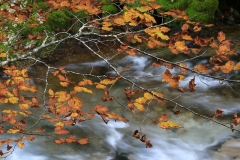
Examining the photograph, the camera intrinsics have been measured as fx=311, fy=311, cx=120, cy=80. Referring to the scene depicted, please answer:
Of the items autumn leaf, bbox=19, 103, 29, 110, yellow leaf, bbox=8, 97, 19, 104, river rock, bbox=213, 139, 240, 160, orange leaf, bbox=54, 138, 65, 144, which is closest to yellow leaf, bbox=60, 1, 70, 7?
yellow leaf, bbox=8, 97, 19, 104

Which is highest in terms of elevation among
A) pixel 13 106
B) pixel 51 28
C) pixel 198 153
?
pixel 51 28

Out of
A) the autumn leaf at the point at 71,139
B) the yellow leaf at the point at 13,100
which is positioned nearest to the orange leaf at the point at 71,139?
the autumn leaf at the point at 71,139

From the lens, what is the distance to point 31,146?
4.55 metres

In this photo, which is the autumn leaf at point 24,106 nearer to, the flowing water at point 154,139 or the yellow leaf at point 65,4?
the flowing water at point 154,139

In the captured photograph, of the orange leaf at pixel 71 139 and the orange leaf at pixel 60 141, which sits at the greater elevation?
the orange leaf at pixel 60 141

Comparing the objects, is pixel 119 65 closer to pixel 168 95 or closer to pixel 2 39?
pixel 168 95

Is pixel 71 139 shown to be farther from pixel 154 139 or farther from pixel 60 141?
pixel 154 139

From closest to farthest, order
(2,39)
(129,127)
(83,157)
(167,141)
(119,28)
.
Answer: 1. (83,157)
2. (167,141)
3. (129,127)
4. (2,39)
5. (119,28)

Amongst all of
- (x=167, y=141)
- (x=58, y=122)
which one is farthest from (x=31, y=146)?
(x=167, y=141)

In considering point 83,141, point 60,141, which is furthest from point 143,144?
point 60,141

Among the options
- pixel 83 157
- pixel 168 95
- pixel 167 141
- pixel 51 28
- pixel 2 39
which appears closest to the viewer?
pixel 83 157

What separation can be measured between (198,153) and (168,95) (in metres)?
1.72

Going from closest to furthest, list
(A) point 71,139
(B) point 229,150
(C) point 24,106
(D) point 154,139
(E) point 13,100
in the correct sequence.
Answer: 1. (B) point 229,150
2. (A) point 71,139
3. (D) point 154,139
4. (C) point 24,106
5. (E) point 13,100

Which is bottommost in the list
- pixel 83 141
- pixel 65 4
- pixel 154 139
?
pixel 154 139
